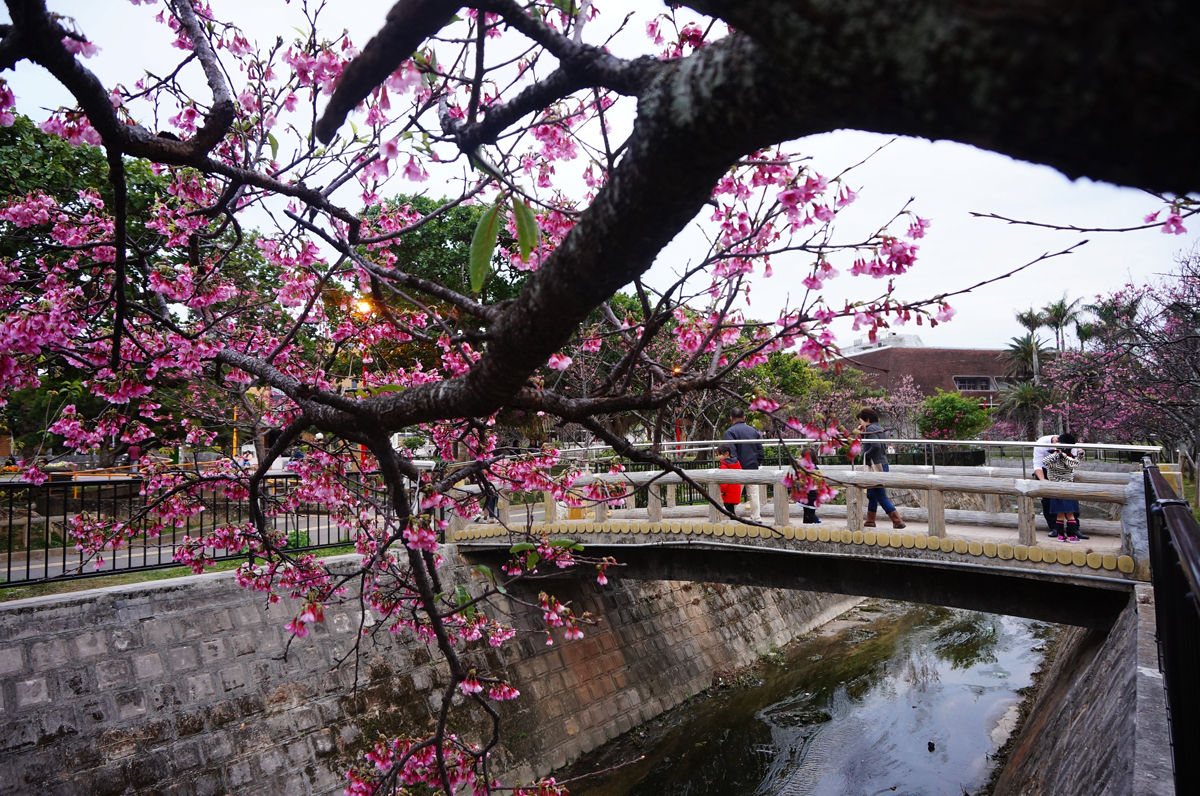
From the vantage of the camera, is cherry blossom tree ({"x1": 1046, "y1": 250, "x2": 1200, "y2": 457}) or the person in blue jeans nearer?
the person in blue jeans

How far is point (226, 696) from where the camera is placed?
6516 mm

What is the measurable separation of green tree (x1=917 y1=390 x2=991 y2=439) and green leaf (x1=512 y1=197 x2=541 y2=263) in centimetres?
2892

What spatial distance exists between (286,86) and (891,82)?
14.5 feet

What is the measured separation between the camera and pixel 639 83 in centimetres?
193

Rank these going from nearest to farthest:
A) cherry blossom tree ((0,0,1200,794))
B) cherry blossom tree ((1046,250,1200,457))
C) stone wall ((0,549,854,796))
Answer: cherry blossom tree ((0,0,1200,794)) → stone wall ((0,549,854,796)) → cherry blossom tree ((1046,250,1200,457))

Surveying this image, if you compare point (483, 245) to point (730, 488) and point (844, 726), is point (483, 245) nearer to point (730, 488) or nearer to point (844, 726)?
point (730, 488)

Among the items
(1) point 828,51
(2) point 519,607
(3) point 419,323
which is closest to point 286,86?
(3) point 419,323

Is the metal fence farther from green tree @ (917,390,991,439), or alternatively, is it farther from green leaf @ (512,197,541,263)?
green tree @ (917,390,991,439)

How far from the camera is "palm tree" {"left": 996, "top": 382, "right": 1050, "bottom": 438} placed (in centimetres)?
3072

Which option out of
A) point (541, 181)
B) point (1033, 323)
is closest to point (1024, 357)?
point (1033, 323)

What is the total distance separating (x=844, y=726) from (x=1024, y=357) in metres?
34.3

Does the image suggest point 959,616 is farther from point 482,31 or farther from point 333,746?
point 482,31

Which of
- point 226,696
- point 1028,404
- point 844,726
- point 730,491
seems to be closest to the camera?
point 226,696

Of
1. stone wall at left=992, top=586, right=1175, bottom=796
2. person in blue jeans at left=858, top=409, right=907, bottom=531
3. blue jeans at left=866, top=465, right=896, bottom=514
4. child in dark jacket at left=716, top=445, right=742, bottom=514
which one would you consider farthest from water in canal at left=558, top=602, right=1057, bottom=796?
child in dark jacket at left=716, top=445, right=742, bottom=514
